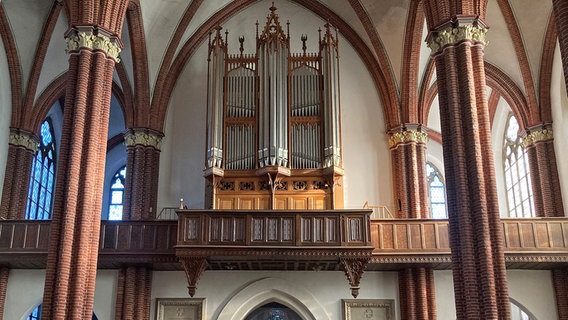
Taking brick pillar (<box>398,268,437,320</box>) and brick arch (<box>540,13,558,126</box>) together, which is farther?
brick arch (<box>540,13,558,126</box>)

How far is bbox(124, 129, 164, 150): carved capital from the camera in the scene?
23359 millimetres

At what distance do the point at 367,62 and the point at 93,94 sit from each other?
1130 centimetres

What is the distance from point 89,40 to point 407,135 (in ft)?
37.0

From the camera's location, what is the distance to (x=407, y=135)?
23609 millimetres

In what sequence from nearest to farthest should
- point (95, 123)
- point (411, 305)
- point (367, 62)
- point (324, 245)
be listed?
point (95, 123) < point (324, 245) < point (411, 305) < point (367, 62)

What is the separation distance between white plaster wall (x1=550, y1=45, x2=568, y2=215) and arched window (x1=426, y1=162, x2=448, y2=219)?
7.62 m

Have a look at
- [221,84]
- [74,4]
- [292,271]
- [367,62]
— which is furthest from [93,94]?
[367,62]

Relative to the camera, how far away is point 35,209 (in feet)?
83.4

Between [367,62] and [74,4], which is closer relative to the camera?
[74,4]

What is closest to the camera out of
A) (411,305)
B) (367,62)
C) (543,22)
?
(411,305)

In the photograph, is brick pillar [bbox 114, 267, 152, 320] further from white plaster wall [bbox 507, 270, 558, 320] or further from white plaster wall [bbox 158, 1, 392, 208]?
white plaster wall [bbox 507, 270, 558, 320]

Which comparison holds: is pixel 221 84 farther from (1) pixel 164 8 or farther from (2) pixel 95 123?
(2) pixel 95 123

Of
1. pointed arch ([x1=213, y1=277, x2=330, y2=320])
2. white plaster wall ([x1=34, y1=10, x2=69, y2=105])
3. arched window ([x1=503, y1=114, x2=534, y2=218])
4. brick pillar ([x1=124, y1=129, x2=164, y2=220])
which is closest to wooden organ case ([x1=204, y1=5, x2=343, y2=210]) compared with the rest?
brick pillar ([x1=124, y1=129, x2=164, y2=220])

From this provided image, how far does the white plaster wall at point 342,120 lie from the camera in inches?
930
